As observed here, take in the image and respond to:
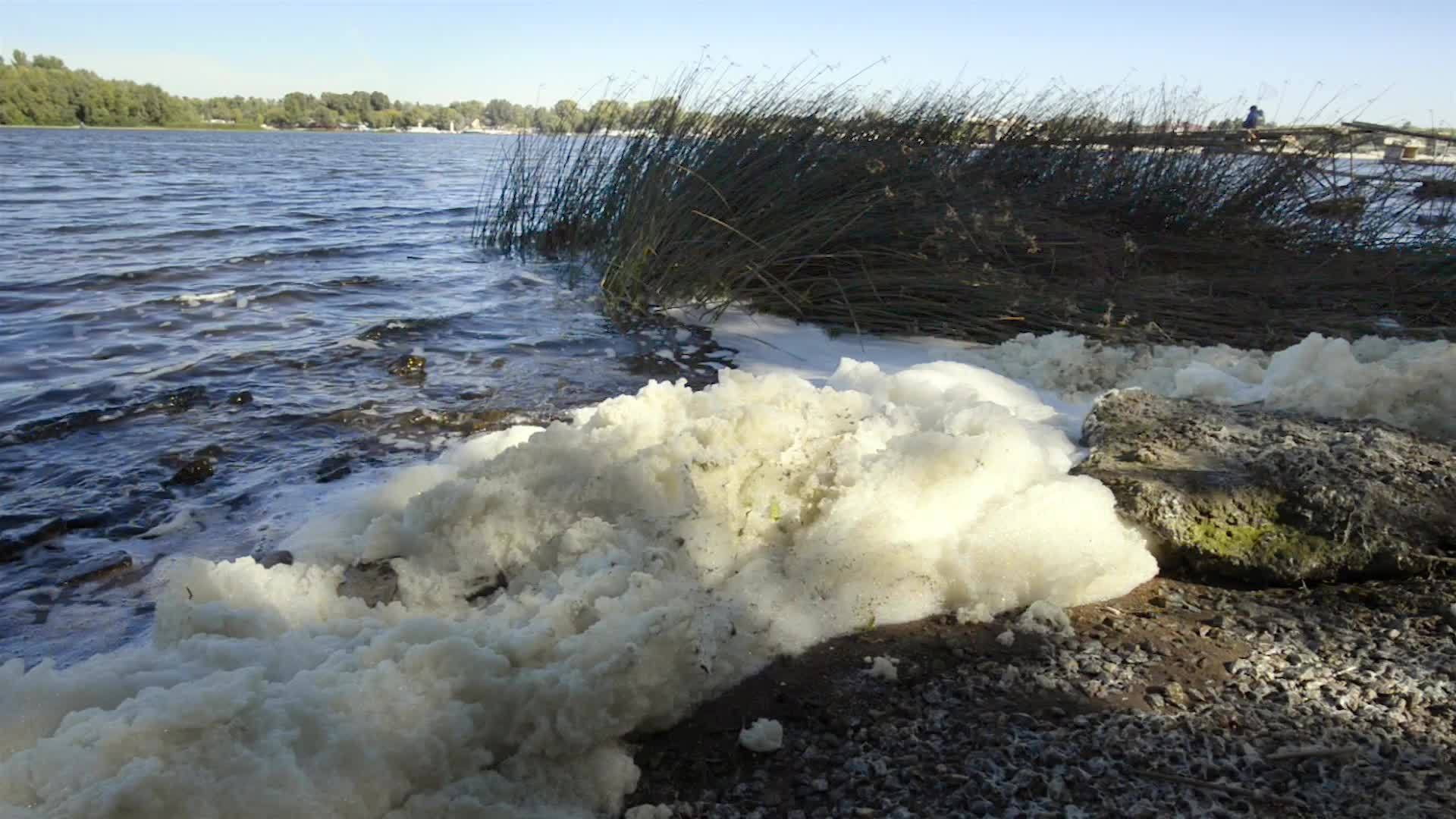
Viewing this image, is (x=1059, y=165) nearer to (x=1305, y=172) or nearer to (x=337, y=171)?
(x=1305, y=172)

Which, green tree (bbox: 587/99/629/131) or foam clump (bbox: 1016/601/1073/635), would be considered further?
green tree (bbox: 587/99/629/131)

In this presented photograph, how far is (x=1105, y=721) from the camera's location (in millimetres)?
1540

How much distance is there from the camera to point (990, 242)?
17.1 ft

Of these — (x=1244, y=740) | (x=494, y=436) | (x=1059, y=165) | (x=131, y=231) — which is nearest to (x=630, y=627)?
(x=1244, y=740)

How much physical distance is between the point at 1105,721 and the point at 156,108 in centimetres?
6631

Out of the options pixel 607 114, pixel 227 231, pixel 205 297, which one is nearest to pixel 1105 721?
pixel 205 297

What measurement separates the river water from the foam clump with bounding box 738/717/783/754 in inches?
57.7

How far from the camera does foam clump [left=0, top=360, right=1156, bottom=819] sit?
4.08 ft

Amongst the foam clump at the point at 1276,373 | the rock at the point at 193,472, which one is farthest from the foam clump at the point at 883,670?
the rock at the point at 193,472

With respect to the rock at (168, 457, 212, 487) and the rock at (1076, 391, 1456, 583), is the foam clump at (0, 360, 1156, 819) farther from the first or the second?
the rock at (168, 457, 212, 487)

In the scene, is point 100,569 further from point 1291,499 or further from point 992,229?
point 992,229

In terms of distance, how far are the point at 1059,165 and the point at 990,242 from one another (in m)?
2.08

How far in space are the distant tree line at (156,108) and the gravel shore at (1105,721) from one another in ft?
28.9

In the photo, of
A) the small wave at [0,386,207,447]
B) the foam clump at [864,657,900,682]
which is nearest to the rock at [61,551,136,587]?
the small wave at [0,386,207,447]
